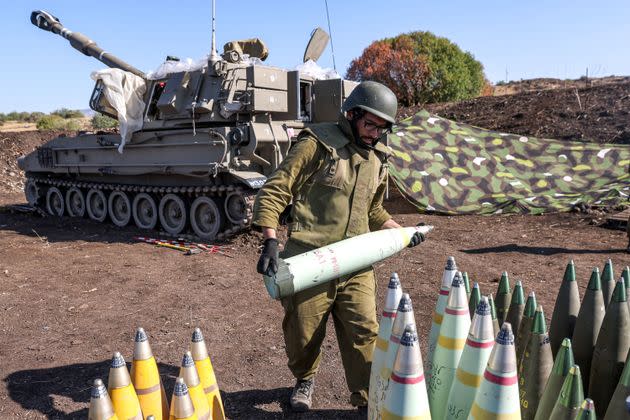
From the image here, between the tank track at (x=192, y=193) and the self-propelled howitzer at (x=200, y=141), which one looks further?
the self-propelled howitzer at (x=200, y=141)

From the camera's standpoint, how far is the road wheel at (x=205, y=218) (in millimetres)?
9078

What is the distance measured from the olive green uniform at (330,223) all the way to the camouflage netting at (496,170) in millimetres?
7688

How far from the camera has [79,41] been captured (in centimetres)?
1209

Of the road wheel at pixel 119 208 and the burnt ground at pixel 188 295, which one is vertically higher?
the road wheel at pixel 119 208

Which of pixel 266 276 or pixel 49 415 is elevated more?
pixel 266 276

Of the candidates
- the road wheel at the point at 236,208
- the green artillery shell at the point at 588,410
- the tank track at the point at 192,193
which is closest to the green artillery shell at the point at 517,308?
the green artillery shell at the point at 588,410

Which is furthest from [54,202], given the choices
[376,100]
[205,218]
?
[376,100]

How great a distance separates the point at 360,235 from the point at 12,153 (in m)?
20.8

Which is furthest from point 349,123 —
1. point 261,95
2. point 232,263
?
point 261,95

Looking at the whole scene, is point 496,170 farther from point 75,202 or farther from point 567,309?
point 567,309

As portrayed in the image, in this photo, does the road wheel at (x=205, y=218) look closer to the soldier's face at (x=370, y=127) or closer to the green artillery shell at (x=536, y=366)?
the soldier's face at (x=370, y=127)

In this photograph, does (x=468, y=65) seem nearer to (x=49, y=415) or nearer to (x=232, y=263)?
(x=232, y=263)

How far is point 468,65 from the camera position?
29047 mm

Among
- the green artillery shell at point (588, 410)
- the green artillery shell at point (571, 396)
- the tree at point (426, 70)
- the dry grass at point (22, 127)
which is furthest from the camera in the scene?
the dry grass at point (22, 127)
